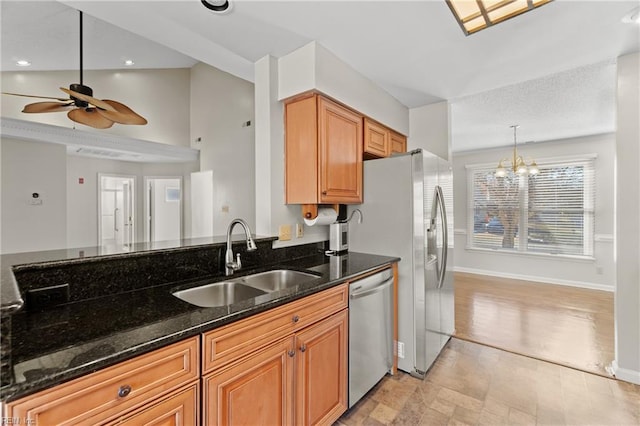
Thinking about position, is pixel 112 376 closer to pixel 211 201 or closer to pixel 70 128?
pixel 211 201

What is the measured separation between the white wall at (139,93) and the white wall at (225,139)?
1.15ft

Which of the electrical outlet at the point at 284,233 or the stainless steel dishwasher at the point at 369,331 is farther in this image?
the electrical outlet at the point at 284,233

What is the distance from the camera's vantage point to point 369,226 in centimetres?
254

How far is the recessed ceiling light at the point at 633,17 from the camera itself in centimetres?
175

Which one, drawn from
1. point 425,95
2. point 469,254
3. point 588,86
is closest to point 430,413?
point 425,95

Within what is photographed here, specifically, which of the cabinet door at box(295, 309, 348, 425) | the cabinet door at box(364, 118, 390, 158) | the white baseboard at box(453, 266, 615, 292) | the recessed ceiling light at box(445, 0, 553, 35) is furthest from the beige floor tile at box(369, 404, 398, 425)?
the white baseboard at box(453, 266, 615, 292)

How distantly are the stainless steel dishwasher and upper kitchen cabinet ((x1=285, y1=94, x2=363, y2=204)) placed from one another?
69 cm

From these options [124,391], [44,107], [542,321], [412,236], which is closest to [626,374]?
[542,321]

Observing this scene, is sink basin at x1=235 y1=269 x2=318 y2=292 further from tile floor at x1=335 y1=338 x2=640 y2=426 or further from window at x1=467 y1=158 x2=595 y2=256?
window at x1=467 y1=158 x2=595 y2=256

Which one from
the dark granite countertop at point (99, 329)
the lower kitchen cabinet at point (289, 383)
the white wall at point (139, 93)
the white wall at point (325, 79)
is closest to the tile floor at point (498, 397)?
the lower kitchen cabinet at point (289, 383)

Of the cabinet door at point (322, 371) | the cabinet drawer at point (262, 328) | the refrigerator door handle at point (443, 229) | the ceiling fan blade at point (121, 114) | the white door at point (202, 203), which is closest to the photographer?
the cabinet drawer at point (262, 328)

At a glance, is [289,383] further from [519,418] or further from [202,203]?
[202,203]

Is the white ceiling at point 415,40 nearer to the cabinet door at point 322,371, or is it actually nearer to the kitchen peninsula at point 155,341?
the kitchen peninsula at point 155,341

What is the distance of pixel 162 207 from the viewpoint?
6801 millimetres
